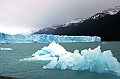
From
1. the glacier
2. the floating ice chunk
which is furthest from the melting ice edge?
the floating ice chunk

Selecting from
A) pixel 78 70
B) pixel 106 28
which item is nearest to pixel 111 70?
pixel 78 70

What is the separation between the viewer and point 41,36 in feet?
116

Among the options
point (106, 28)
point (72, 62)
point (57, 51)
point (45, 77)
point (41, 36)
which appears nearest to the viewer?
point (45, 77)

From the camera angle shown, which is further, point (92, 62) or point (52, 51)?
point (52, 51)

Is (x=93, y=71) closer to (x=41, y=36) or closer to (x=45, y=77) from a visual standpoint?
(x=45, y=77)

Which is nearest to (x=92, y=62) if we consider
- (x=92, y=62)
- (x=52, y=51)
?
(x=92, y=62)

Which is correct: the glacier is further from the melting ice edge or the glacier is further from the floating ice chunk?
the floating ice chunk

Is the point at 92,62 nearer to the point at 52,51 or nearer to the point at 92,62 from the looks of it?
the point at 92,62

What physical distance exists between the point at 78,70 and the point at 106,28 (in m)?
43.9

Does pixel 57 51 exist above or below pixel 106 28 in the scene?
below

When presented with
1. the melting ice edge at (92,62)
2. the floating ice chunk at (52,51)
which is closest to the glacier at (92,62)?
the melting ice edge at (92,62)

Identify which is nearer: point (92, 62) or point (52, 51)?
point (92, 62)

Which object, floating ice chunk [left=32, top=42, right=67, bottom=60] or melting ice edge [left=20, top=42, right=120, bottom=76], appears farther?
floating ice chunk [left=32, top=42, right=67, bottom=60]

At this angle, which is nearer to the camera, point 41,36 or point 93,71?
point 93,71
